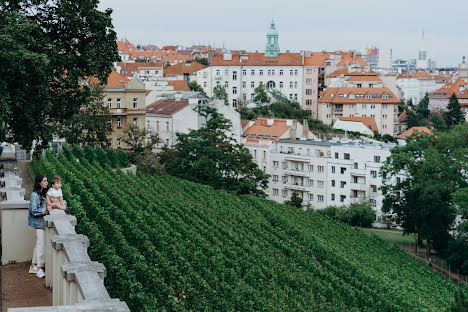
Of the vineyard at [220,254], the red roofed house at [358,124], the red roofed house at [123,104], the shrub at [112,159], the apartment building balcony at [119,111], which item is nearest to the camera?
the vineyard at [220,254]

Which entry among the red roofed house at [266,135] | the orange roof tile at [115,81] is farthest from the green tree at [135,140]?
Result: the red roofed house at [266,135]

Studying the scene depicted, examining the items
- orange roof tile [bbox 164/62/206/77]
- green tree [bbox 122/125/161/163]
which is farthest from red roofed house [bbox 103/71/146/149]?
orange roof tile [bbox 164/62/206/77]

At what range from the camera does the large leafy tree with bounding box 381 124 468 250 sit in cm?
4953

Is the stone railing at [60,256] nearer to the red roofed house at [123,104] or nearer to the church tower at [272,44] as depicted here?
the red roofed house at [123,104]

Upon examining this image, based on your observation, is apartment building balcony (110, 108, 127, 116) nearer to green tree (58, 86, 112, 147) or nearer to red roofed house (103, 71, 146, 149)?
red roofed house (103, 71, 146, 149)

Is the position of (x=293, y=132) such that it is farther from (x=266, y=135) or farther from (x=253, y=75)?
(x=253, y=75)

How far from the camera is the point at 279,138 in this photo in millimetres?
79750

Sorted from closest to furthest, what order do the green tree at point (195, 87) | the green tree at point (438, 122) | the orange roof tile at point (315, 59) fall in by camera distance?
the green tree at point (195, 87) → the green tree at point (438, 122) → the orange roof tile at point (315, 59)

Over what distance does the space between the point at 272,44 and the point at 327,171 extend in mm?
62237

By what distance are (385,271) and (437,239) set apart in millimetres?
13044

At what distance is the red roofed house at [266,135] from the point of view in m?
79.9

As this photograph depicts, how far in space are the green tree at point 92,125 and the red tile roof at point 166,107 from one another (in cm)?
2490

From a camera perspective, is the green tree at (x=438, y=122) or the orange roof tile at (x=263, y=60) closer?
the green tree at (x=438, y=122)

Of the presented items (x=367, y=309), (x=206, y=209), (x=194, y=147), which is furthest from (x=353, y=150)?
(x=367, y=309)
